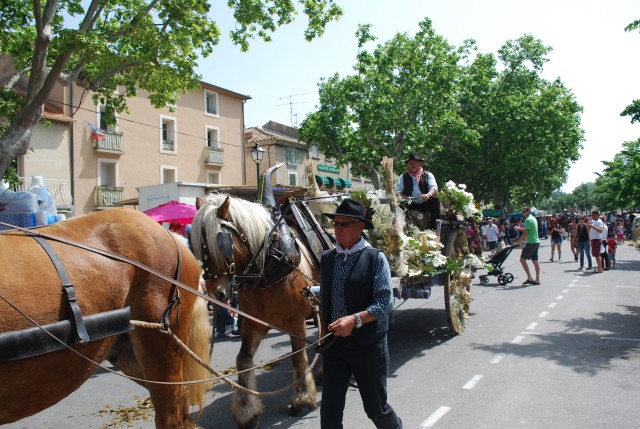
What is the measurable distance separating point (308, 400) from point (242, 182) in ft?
96.1

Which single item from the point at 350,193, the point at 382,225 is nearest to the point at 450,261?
the point at 382,225

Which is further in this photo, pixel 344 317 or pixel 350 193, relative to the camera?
pixel 350 193

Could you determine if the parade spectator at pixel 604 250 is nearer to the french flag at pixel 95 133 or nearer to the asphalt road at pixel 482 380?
the asphalt road at pixel 482 380

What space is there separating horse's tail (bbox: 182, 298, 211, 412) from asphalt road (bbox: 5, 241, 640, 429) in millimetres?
892

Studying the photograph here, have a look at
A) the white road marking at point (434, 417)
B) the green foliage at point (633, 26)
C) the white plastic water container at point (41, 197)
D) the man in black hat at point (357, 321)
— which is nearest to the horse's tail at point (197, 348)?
the man in black hat at point (357, 321)

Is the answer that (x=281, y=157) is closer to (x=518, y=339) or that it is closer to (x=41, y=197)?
(x=41, y=197)

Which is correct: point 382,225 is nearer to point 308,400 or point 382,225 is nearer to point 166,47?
point 308,400

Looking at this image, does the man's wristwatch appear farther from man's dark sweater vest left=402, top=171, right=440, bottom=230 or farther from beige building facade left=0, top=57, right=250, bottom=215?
beige building facade left=0, top=57, right=250, bottom=215

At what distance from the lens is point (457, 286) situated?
796cm

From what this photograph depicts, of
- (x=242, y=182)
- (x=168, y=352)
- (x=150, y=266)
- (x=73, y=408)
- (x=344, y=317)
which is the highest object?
(x=242, y=182)

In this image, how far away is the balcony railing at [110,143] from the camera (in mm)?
24594

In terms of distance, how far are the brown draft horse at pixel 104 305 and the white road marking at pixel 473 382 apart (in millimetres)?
2876

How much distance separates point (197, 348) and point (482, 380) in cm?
332

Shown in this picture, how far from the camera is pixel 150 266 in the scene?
3.32 m
